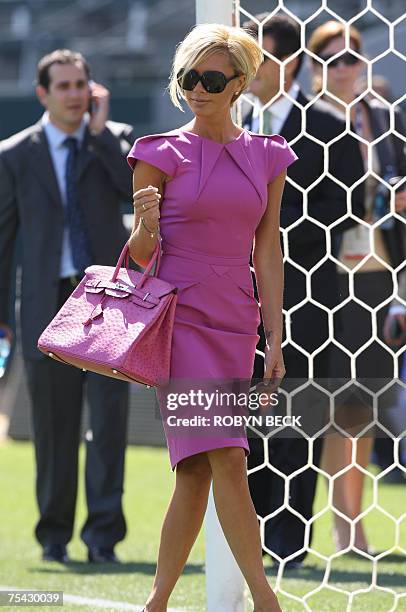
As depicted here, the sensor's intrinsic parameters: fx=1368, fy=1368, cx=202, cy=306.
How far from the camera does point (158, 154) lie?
3695mm

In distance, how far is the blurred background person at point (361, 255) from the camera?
18.8ft

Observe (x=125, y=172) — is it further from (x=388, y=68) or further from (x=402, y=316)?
(x=388, y=68)

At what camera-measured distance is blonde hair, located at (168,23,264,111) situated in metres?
3.69

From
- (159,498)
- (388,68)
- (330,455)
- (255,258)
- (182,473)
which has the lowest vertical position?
(159,498)

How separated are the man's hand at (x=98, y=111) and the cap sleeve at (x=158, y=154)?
2610 mm

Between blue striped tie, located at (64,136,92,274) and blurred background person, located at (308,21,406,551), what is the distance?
1155 mm

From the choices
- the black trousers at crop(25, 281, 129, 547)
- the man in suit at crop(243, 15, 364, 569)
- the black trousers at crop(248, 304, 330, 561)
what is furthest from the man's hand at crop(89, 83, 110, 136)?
the black trousers at crop(248, 304, 330, 561)

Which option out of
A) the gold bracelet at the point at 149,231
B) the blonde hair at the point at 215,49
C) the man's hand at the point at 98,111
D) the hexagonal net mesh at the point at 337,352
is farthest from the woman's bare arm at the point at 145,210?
the man's hand at the point at 98,111

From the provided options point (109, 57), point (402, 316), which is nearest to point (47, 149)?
point (402, 316)

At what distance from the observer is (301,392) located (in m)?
5.11

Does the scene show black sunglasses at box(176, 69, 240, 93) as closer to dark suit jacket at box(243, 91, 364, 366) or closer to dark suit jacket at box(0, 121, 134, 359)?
dark suit jacket at box(243, 91, 364, 366)

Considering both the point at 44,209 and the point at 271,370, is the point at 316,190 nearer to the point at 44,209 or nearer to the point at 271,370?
the point at 44,209

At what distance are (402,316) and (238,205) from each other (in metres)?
2.28

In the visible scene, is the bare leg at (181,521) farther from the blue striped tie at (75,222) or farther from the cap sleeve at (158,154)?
the blue striped tie at (75,222)
